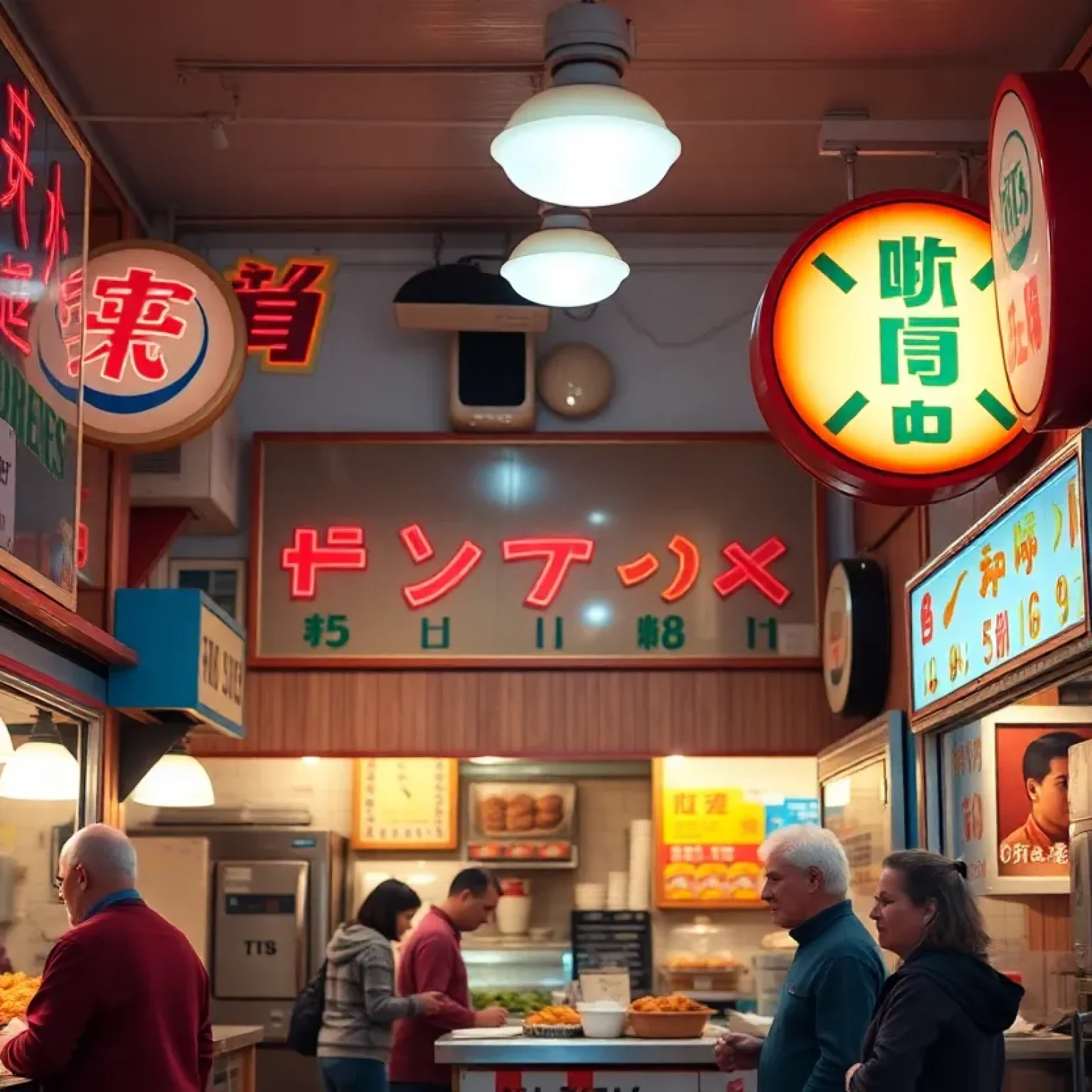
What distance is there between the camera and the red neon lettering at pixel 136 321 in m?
7.07

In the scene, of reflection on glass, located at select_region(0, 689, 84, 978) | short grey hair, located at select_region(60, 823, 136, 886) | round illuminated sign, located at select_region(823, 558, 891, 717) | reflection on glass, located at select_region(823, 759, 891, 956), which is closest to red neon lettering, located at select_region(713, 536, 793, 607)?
round illuminated sign, located at select_region(823, 558, 891, 717)

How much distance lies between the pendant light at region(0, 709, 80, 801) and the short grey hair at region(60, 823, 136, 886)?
1171 mm

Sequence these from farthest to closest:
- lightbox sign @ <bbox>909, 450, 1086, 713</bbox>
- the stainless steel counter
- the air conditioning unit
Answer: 1. the air conditioning unit
2. the stainless steel counter
3. lightbox sign @ <bbox>909, 450, 1086, 713</bbox>

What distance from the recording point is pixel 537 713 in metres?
8.80

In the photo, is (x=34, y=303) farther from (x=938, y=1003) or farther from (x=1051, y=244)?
(x=938, y=1003)

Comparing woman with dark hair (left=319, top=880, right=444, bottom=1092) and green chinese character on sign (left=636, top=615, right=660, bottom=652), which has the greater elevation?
green chinese character on sign (left=636, top=615, right=660, bottom=652)

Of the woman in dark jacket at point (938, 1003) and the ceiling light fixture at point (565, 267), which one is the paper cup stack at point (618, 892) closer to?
the ceiling light fixture at point (565, 267)

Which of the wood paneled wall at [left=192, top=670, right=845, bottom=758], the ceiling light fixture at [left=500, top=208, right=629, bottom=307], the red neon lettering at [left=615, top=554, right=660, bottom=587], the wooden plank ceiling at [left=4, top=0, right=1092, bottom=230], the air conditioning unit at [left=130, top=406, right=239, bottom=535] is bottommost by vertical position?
the wood paneled wall at [left=192, top=670, right=845, bottom=758]

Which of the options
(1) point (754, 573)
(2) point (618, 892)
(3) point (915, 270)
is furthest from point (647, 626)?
(3) point (915, 270)

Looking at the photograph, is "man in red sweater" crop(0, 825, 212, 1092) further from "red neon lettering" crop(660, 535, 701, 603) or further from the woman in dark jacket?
"red neon lettering" crop(660, 535, 701, 603)

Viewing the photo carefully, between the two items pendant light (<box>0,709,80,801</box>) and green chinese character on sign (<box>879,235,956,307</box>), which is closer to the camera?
green chinese character on sign (<box>879,235,956,307</box>)

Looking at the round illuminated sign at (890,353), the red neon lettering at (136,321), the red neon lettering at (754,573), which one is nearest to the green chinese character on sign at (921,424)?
the round illuminated sign at (890,353)

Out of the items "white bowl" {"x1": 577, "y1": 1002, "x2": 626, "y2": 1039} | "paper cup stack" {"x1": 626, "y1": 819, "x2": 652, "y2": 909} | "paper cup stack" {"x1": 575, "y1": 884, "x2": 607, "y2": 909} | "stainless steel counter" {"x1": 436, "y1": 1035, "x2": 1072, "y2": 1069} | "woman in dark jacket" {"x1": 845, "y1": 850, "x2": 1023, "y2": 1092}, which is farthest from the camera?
"paper cup stack" {"x1": 626, "y1": 819, "x2": 652, "y2": 909}

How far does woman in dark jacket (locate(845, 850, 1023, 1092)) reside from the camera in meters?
4.08
